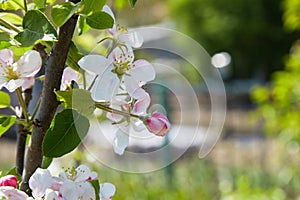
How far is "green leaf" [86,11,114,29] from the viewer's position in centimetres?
52

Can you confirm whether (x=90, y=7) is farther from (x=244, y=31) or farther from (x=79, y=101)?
(x=244, y=31)

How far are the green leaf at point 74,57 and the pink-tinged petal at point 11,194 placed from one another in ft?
0.42

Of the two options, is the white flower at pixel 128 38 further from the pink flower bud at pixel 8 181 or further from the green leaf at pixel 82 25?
the pink flower bud at pixel 8 181

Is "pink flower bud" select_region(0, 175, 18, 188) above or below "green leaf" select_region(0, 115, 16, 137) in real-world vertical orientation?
below

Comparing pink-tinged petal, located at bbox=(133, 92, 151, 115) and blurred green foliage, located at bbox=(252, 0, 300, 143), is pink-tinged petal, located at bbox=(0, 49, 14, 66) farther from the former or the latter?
blurred green foliage, located at bbox=(252, 0, 300, 143)

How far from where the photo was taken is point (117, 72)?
52cm

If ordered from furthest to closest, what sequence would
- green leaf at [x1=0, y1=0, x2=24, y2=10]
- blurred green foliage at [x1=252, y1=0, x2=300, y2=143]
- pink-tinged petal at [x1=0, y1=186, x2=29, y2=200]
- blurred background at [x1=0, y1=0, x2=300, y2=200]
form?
blurred green foliage at [x1=252, y1=0, x2=300, y2=143], blurred background at [x1=0, y1=0, x2=300, y2=200], green leaf at [x1=0, y1=0, x2=24, y2=10], pink-tinged petal at [x1=0, y1=186, x2=29, y2=200]

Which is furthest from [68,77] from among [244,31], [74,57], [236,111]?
[244,31]

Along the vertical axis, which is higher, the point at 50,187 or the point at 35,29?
the point at 35,29

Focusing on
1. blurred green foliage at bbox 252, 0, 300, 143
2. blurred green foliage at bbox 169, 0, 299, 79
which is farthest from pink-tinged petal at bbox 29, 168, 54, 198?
blurred green foliage at bbox 169, 0, 299, 79

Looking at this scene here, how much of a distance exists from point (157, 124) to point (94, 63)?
0.08m

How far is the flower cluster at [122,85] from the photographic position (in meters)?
0.50

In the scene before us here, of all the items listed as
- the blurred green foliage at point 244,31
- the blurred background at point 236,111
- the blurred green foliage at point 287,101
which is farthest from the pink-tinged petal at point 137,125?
the blurred green foliage at point 244,31

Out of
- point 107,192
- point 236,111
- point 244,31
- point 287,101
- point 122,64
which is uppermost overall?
point 122,64
